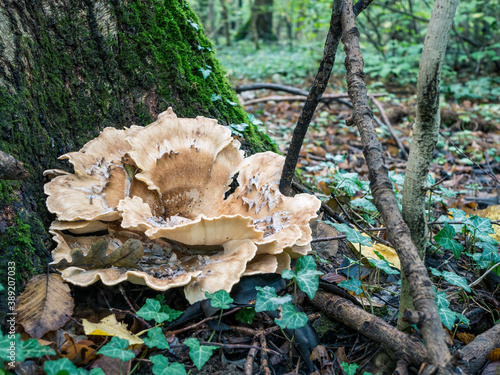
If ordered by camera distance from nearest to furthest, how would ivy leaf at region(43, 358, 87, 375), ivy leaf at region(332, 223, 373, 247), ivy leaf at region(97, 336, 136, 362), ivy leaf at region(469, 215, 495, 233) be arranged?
ivy leaf at region(43, 358, 87, 375)
ivy leaf at region(97, 336, 136, 362)
ivy leaf at region(332, 223, 373, 247)
ivy leaf at region(469, 215, 495, 233)

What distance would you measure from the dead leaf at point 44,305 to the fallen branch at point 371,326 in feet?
4.81

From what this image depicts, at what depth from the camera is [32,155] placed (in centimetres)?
236

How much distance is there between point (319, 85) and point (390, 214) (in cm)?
102

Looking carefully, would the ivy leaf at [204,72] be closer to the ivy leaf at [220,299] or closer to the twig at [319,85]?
the twig at [319,85]

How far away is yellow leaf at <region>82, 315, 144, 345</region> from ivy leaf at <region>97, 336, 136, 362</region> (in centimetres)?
16

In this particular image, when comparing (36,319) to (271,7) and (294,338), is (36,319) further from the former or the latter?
(271,7)

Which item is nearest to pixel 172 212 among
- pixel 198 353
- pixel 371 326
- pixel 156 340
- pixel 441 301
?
pixel 156 340

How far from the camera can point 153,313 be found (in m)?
1.96

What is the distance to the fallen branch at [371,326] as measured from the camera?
5.74 feet

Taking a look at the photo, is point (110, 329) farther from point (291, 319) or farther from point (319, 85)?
point (319, 85)

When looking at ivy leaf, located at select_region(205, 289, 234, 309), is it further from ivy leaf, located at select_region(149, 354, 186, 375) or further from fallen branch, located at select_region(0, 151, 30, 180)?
fallen branch, located at select_region(0, 151, 30, 180)

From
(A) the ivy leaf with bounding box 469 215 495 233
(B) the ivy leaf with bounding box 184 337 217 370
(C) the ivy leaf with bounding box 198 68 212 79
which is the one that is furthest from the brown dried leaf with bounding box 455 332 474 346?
(C) the ivy leaf with bounding box 198 68 212 79

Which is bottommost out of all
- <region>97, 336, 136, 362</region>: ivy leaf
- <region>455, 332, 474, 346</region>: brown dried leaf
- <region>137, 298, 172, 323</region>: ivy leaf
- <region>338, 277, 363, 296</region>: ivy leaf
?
<region>455, 332, 474, 346</region>: brown dried leaf

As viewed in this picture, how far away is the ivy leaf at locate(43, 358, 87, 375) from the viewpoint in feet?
4.88
